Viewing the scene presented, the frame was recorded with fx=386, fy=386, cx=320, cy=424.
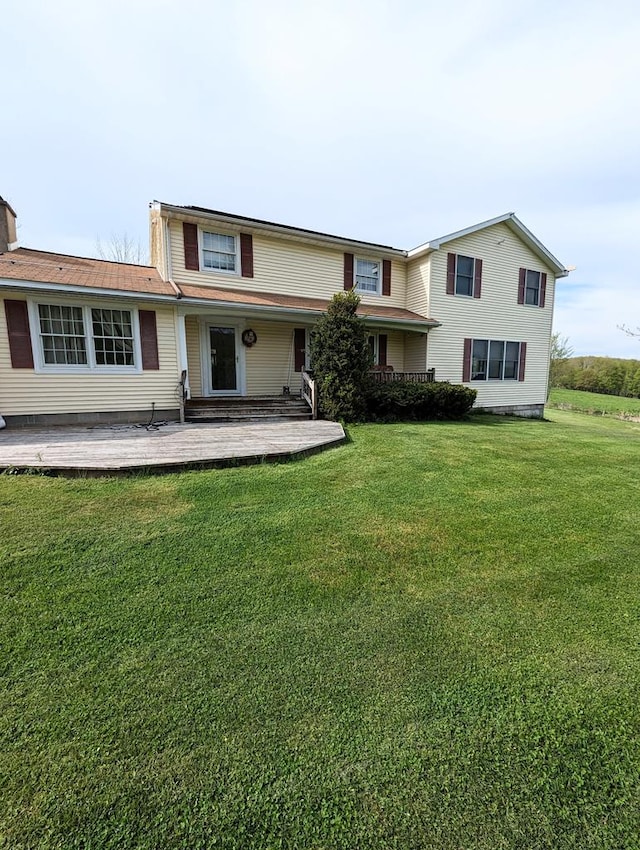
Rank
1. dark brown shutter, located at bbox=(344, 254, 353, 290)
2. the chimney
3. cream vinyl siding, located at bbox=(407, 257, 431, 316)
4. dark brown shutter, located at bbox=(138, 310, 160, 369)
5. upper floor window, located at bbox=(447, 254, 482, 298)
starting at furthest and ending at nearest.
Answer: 1. upper floor window, located at bbox=(447, 254, 482, 298)
2. cream vinyl siding, located at bbox=(407, 257, 431, 316)
3. dark brown shutter, located at bbox=(344, 254, 353, 290)
4. the chimney
5. dark brown shutter, located at bbox=(138, 310, 160, 369)

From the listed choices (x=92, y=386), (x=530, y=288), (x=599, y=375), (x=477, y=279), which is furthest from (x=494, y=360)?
(x=599, y=375)

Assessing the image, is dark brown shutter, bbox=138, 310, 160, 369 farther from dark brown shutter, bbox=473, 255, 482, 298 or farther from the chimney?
dark brown shutter, bbox=473, 255, 482, 298

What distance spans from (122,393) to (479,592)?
8.76 m

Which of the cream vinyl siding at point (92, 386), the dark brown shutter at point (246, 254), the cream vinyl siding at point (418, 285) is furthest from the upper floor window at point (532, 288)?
the cream vinyl siding at point (92, 386)

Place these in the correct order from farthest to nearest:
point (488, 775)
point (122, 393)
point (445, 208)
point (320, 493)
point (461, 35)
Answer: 1. point (445, 208)
2. point (122, 393)
3. point (461, 35)
4. point (320, 493)
5. point (488, 775)

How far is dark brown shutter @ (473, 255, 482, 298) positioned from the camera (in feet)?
46.4

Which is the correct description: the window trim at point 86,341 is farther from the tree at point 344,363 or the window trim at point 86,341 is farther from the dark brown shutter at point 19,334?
the tree at point 344,363

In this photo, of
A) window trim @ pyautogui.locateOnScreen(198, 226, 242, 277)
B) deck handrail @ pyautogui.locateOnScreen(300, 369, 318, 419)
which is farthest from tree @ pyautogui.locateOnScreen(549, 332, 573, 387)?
window trim @ pyautogui.locateOnScreen(198, 226, 242, 277)

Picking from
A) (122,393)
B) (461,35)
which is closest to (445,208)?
(461,35)

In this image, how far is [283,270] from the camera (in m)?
11.8

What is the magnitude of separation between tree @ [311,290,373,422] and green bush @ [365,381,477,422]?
451mm

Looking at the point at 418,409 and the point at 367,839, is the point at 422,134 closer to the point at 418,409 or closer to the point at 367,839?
the point at 418,409

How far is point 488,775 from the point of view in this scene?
5.00 ft

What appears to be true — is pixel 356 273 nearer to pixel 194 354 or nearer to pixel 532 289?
pixel 194 354
